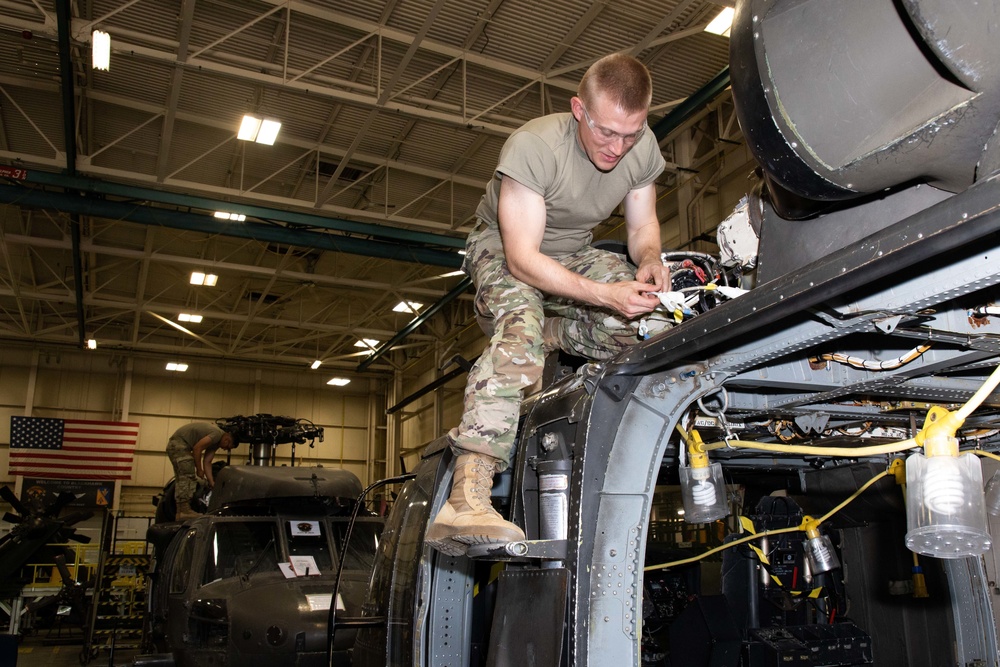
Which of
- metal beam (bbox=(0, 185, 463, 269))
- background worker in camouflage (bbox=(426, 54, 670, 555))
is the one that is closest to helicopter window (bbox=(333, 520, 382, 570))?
background worker in camouflage (bbox=(426, 54, 670, 555))

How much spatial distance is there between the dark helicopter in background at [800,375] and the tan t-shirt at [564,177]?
786mm

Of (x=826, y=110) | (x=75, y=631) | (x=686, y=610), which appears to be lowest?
(x=75, y=631)

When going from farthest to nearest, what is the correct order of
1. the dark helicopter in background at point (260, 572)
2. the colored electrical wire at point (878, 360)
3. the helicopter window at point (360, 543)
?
the helicopter window at point (360, 543), the dark helicopter in background at point (260, 572), the colored electrical wire at point (878, 360)

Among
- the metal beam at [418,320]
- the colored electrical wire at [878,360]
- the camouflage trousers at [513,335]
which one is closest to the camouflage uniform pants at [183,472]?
the metal beam at [418,320]

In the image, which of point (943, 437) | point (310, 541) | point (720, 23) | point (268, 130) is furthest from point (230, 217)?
point (943, 437)

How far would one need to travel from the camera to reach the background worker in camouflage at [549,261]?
291 centimetres

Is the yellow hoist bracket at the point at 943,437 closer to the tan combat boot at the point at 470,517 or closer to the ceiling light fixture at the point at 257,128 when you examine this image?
the tan combat boot at the point at 470,517

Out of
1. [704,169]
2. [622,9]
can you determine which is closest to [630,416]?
[622,9]

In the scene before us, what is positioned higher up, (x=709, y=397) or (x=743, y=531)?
(x=709, y=397)

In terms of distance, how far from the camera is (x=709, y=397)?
2967mm

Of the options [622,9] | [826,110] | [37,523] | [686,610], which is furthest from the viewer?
[37,523]

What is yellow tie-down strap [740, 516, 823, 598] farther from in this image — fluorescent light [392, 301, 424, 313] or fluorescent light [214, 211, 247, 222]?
fluorescent light [392, 301, 424, 313]

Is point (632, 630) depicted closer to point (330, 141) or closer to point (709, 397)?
point (709, 397)

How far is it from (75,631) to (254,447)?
31.3 ft
